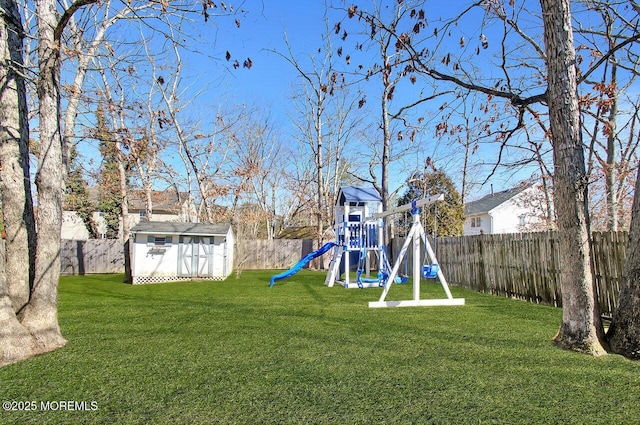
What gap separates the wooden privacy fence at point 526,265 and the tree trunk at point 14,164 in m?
6.13

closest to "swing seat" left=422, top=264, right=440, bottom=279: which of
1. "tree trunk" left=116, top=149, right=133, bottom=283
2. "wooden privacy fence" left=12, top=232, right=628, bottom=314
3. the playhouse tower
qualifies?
"wooden privacy fence" left=12, top=232, right=628, bottom=314

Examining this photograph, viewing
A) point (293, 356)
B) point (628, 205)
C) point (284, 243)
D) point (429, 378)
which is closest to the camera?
point (429, 378)

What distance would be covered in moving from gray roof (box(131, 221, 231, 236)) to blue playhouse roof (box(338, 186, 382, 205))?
4.50 m

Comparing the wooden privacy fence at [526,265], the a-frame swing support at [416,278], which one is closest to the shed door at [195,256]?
the wooden privacy fence at [526,265]

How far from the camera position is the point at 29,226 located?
14.1 feet

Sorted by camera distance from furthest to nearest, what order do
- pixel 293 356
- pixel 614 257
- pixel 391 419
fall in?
pixel 614 257 < pixel 293 356 < pixel 391 419

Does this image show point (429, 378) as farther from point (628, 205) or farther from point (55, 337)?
point (628, 205)

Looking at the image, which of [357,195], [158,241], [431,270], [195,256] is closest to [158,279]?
[158,241]

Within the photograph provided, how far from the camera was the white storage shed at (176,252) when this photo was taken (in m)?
12.8

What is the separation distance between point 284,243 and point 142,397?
1675 centimetres

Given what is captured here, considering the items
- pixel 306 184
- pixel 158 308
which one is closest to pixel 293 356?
pixel 158 308

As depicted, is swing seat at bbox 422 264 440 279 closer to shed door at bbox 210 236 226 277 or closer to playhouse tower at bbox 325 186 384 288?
playhouse tower at bbox 325 186 384 288

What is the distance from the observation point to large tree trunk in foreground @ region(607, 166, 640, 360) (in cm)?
367

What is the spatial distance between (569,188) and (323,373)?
3031 mm
